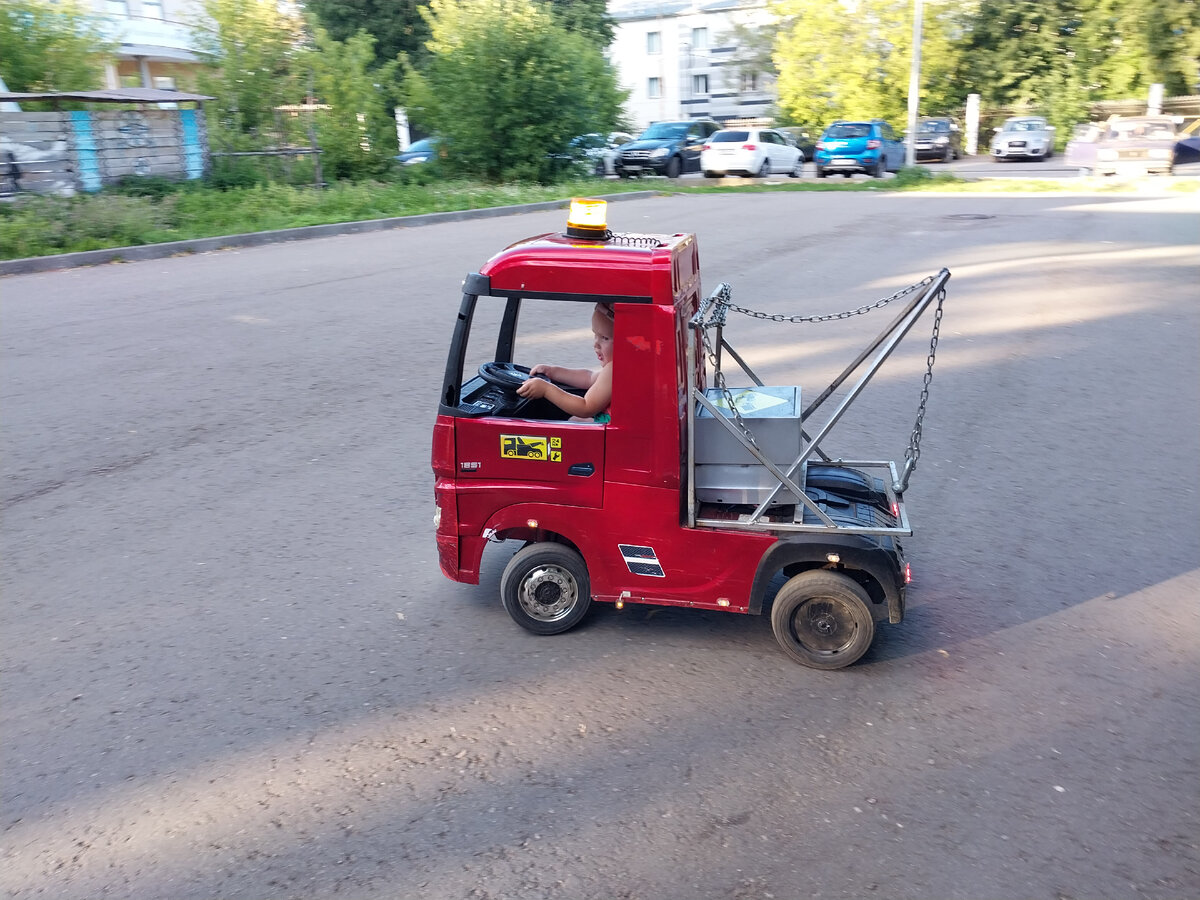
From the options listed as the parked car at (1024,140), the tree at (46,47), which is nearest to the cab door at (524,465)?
the tree at (46,47)

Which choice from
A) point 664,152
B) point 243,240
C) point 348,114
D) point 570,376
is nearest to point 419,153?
point 348,114

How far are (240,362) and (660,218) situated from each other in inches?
470

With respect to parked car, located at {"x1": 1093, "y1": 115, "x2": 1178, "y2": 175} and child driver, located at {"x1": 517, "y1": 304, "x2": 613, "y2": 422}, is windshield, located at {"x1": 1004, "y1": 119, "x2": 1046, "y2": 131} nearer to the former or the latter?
parked car, located at {"x1": 1093, "y1": 115, "x2": 1178, "y2": 175}

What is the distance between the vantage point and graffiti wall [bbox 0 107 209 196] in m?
17.9

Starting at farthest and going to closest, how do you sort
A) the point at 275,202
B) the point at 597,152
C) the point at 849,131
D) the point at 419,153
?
the point at 849,131
the point at 419,153
the point at 597,152
the point at 275,202

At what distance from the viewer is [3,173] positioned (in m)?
17.7

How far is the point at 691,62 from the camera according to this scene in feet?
219

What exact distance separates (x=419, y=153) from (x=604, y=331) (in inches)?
1171

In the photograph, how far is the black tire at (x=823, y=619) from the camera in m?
3.96

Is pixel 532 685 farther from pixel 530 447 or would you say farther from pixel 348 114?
pixel 348 114

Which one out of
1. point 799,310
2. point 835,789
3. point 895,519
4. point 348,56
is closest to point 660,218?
point 799,310

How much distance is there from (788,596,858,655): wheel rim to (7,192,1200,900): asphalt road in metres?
0.16

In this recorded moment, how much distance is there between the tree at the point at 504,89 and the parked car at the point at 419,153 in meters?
1.51

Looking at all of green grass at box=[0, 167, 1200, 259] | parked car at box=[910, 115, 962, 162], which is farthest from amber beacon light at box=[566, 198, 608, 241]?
parked car at box=[910, 115, 962, 162]
